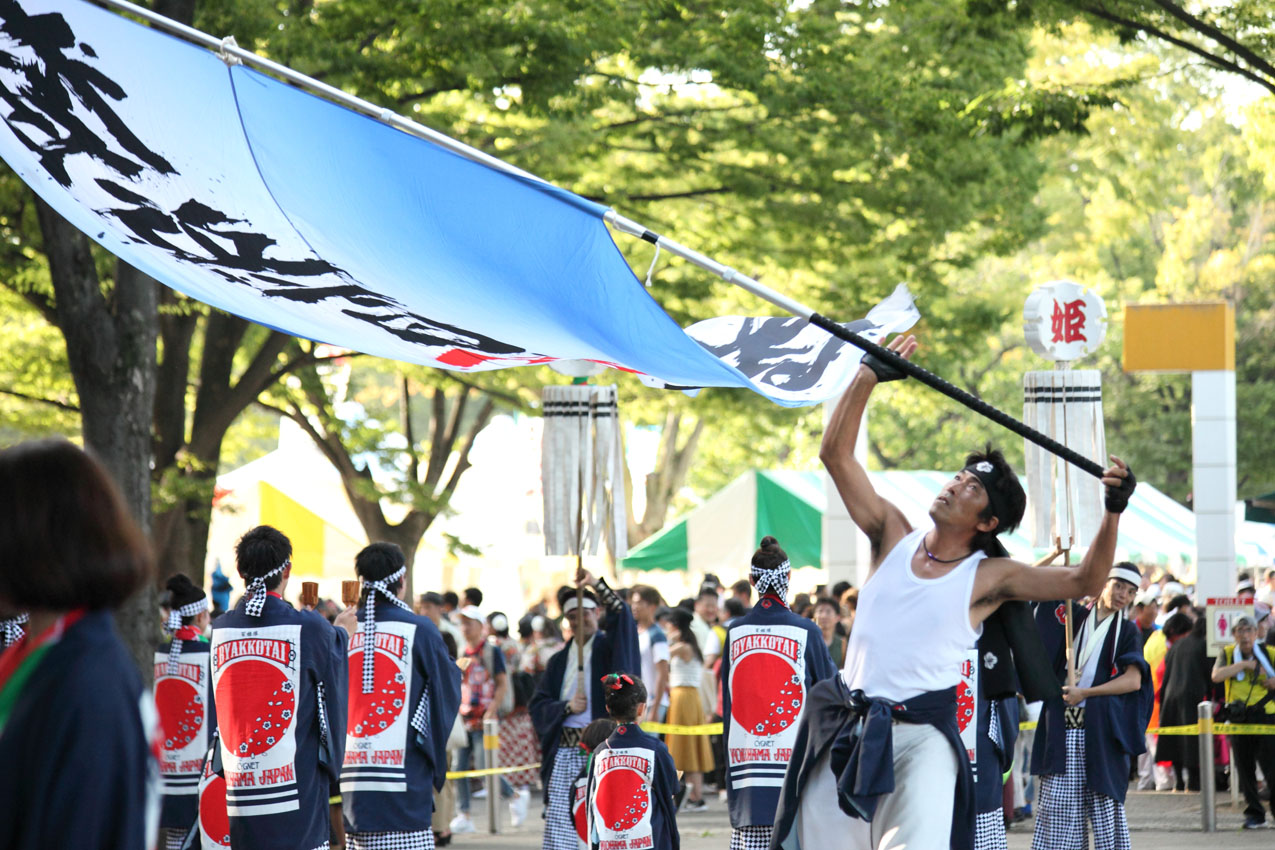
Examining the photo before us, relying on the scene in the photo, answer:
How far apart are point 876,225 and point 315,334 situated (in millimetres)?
12666

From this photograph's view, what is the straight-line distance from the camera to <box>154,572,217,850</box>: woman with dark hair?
9.23 m

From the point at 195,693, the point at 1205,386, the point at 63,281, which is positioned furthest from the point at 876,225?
the point at 195,693

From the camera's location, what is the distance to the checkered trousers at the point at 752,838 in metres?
9.09

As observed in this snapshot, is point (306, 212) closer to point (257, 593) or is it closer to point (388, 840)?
point (257, 593)

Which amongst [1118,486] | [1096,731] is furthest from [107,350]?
[1118,486]

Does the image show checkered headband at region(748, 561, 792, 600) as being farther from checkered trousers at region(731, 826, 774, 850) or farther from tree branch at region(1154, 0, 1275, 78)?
tree branch at region(1154, 0, 1275, 78)

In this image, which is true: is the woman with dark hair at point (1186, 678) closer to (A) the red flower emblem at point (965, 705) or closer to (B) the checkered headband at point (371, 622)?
(A) the red flower emblem at point (965, 705)

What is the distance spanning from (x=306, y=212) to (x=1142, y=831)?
10.5 m

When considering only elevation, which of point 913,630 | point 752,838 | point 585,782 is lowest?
point 752,838

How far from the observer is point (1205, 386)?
1806 cm

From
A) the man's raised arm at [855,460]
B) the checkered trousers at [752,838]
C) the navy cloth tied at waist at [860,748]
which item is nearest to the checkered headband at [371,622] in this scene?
the checkered trousers at [752,838]

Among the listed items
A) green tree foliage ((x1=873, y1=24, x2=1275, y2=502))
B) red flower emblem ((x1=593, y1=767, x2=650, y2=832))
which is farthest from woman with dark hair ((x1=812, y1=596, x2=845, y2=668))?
green tree foliage ((x1=873, y1=24, x2=1275, y2=502))

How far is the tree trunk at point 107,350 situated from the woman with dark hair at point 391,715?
3.84 meters

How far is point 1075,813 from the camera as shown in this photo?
9875 mm
